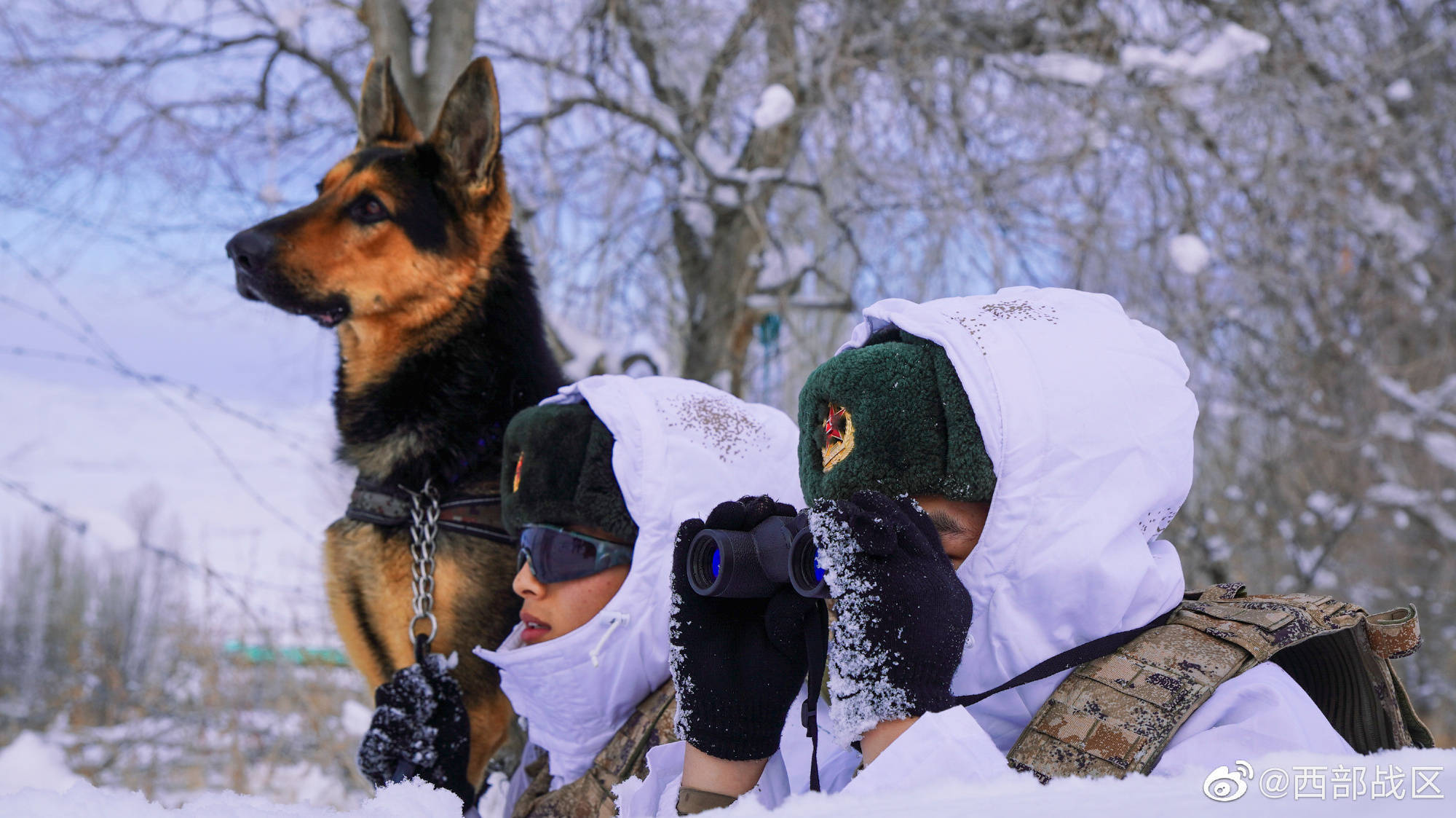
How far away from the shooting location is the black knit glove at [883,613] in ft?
3.94

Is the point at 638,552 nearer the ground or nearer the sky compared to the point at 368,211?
nearer the ground

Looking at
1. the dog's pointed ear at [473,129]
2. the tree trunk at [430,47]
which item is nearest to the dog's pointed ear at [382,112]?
the dog's pointed ear at [473,129]

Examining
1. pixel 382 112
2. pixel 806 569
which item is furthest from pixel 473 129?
pixel 806 569

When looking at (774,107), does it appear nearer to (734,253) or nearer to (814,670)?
(734,253)

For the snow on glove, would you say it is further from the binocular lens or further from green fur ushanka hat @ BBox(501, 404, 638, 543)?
the binocular lens

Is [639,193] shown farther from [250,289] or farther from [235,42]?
[250,289]

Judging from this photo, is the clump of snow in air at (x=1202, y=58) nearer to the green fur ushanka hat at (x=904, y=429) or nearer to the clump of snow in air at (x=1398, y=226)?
the clump of snow in air at (x=1398, y=226)

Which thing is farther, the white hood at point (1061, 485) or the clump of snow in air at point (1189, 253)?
the clump of snow in air at point (1189, 253)

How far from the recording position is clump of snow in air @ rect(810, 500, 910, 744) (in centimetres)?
120

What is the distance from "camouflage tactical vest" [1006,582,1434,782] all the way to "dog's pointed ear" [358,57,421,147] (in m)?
2.35

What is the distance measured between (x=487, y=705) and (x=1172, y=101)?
394 cm

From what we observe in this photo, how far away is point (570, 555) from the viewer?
6.72 ft

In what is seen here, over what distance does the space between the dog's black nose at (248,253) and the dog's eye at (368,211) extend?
0.25 m

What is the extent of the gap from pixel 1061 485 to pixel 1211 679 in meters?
0.31
